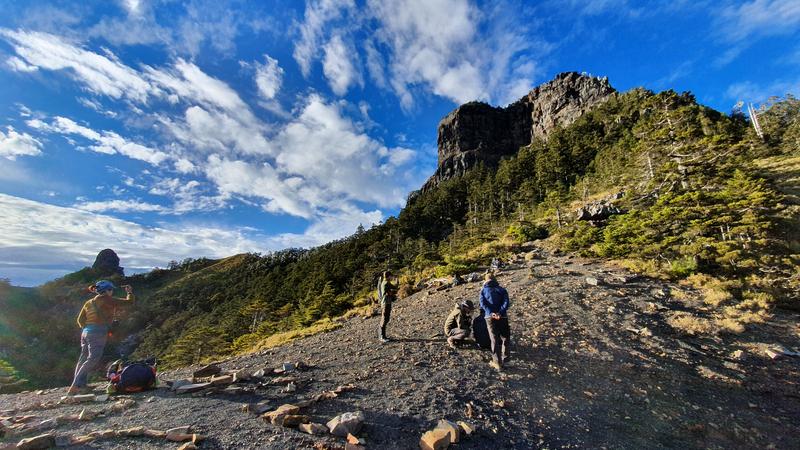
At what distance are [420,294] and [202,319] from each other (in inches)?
2237

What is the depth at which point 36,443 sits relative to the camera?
3.66 meters

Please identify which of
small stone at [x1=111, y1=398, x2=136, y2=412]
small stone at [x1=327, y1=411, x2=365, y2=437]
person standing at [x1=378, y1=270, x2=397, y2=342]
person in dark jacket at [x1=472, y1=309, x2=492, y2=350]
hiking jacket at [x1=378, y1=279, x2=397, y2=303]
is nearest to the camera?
small stone at [x1=327, y1=411, x2=365, y2=437]

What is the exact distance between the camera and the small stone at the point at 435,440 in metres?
3.87

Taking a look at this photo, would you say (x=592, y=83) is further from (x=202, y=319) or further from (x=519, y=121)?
(x=202, y=319)

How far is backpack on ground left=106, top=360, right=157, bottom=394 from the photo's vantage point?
6027 millimetres

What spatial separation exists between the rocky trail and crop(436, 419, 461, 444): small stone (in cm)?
10

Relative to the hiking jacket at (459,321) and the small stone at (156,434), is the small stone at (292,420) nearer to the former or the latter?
the small stone at (156,434)

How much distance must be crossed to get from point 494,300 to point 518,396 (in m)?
2.15

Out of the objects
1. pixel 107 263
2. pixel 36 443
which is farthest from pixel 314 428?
pixel 107 263

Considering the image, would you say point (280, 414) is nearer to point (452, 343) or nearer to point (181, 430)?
point (181, 430)

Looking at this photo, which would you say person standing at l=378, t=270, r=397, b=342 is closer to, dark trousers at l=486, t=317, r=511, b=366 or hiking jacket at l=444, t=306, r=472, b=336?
hiking jacket at l=444, t=306, r=472, b=336

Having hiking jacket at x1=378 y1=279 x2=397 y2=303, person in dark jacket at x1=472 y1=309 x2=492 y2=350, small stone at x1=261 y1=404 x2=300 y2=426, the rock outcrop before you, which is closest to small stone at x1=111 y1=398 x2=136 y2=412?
small stone at x1=261 y1=404 x2=300 y2=426

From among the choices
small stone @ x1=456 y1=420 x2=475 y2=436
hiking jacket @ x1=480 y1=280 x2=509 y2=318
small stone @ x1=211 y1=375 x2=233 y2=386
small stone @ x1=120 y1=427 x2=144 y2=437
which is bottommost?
small stone @ x1=456 y1=420 x2=475 y2=436

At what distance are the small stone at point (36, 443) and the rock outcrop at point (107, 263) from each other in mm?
157865
